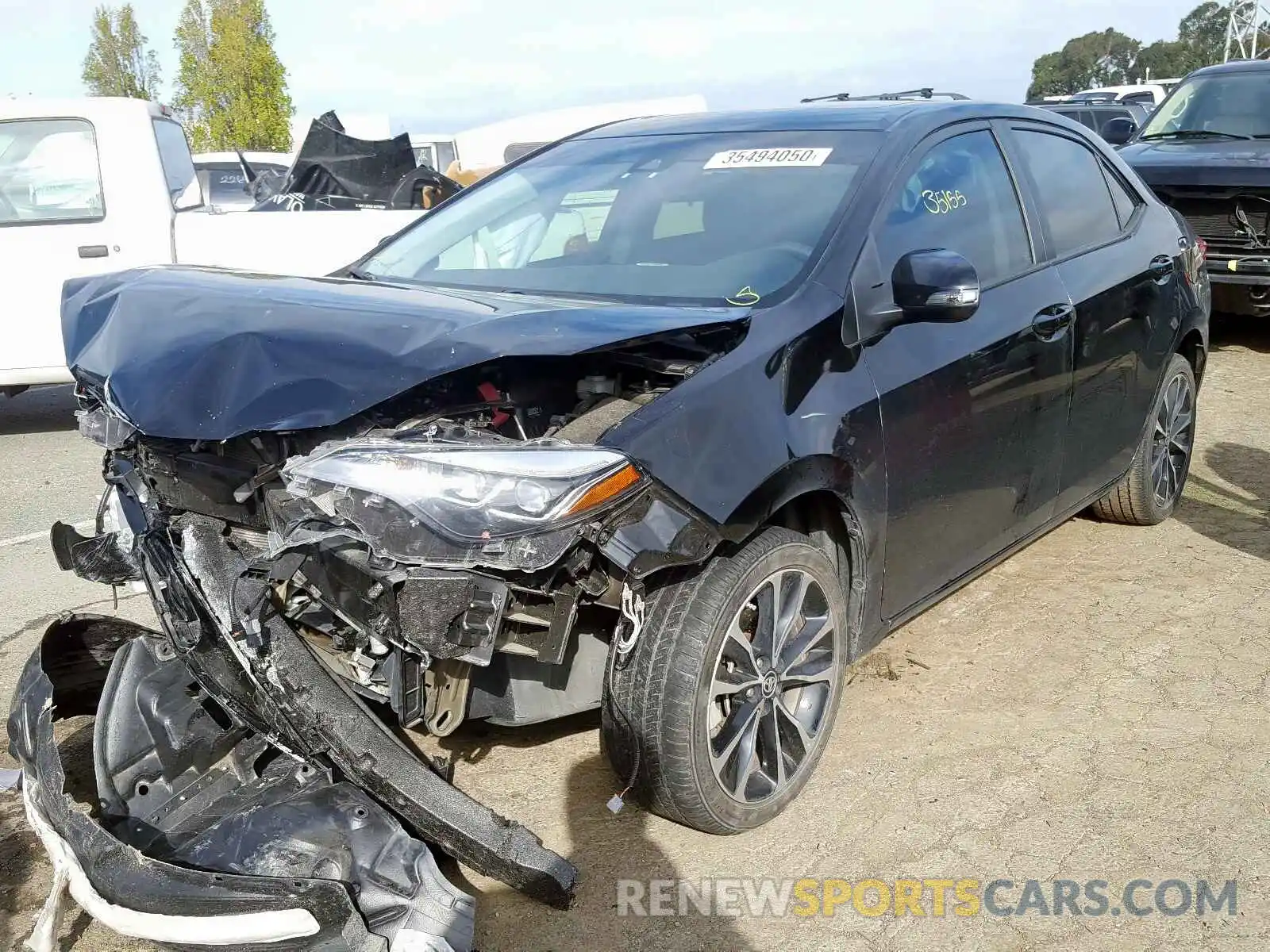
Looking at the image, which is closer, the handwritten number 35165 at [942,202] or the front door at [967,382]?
the front door at [967,382]

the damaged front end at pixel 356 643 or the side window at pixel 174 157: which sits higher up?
the side window at pixel 174 157

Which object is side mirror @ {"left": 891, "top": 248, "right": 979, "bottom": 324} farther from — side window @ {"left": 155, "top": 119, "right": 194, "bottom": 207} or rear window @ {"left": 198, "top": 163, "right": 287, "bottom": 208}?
rear window @ {"left": 198, "top": 163, "right": 287, "bottom": 208}

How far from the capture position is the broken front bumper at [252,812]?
2.17 m

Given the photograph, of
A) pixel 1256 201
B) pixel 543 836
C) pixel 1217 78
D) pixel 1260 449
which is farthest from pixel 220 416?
pixel 1217 78

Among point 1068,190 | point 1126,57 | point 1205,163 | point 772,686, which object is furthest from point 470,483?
point 1126,57

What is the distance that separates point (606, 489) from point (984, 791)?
1544 mm

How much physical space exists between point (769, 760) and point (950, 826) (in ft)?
1.69

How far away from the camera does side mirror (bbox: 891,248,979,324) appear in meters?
3.06

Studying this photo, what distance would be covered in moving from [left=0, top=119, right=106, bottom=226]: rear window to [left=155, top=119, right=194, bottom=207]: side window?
40 centimetres

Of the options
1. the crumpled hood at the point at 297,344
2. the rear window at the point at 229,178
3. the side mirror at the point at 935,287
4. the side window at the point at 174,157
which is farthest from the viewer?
the rear window at the point at 229,178

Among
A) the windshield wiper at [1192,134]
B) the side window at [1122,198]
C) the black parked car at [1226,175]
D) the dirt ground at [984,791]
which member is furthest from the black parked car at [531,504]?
the windshield wiper at [1192,134]

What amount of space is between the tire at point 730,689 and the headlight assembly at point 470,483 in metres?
0.44

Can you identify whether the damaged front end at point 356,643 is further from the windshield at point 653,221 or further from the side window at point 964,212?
the side window at point 964,212

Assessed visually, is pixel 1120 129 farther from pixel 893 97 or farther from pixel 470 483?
pixel 470 483
